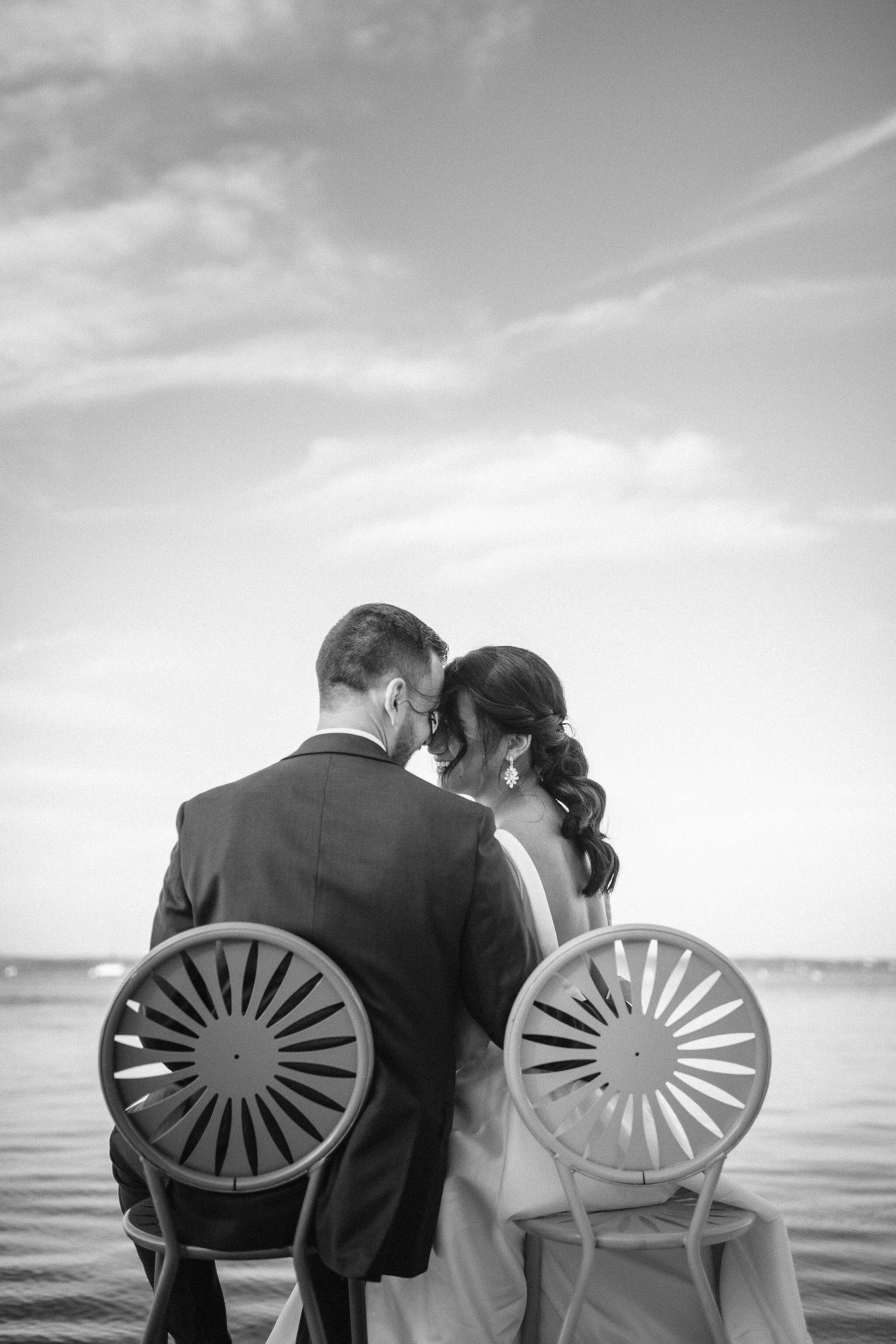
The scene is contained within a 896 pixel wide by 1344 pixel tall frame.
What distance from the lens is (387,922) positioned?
6.63ft

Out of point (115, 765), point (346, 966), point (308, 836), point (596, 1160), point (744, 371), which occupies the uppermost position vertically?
point (744, 371)

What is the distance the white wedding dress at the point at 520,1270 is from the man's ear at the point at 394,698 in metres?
0.42

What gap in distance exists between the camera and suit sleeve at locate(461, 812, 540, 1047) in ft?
6.73

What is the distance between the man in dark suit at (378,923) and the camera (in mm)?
1984

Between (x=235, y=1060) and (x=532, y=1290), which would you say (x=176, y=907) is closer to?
(x=235, y=1060)

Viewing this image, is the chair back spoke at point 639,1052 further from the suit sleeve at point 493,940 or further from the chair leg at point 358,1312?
the chair leg at point 358,1312

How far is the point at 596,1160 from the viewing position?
1953mm

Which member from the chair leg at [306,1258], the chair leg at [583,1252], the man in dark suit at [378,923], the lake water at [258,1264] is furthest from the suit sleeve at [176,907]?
the lake water at [258,1264]

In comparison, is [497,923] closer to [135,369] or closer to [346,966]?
[346,966]

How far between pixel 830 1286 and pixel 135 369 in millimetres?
17552

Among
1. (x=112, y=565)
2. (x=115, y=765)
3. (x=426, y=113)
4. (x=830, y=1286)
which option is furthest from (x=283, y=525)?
(x=830, y=1286)

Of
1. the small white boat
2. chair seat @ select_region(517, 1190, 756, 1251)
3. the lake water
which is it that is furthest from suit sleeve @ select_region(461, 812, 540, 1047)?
the small white boat

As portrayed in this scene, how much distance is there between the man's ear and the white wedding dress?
422mm

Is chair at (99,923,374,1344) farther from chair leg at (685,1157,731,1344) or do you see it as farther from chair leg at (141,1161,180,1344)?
chair leg at (685,1157,731,1344)
